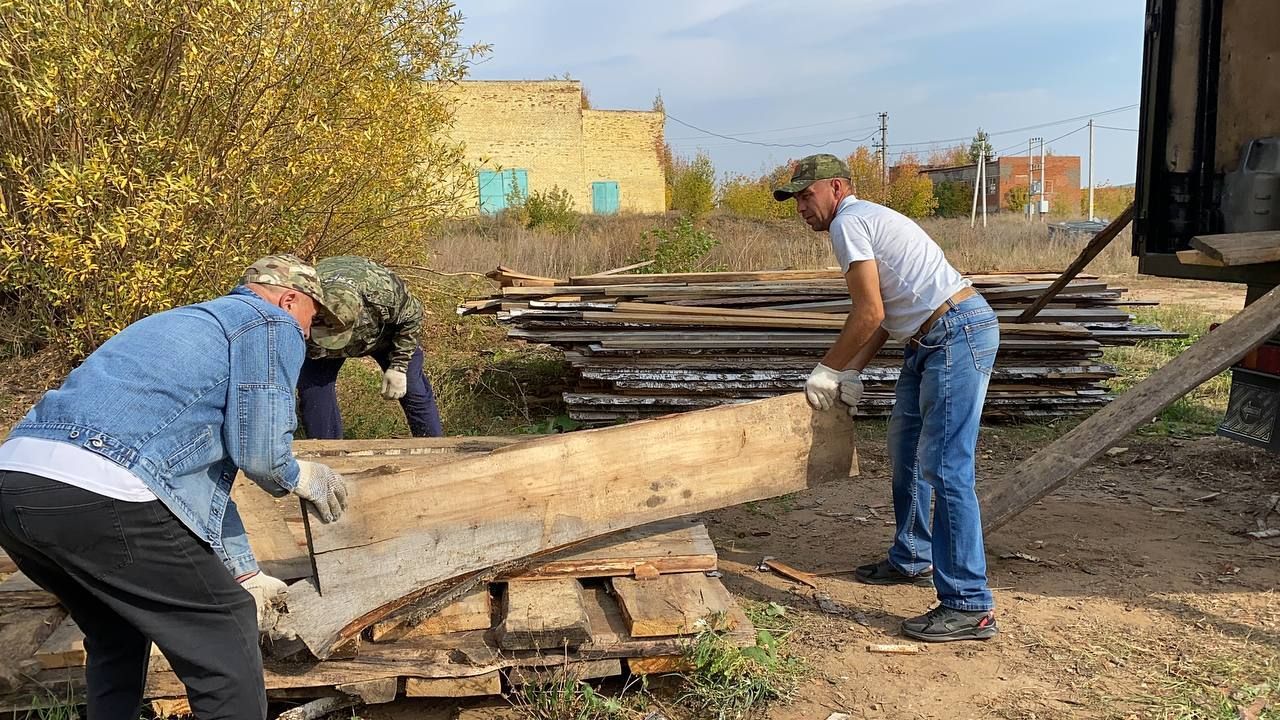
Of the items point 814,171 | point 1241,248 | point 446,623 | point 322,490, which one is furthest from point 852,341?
point 322,490

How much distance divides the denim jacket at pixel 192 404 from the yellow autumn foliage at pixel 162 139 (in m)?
2.66

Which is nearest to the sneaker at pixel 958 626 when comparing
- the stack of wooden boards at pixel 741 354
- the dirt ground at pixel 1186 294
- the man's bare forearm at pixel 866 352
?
the man's bare forearm at pixel 866 352

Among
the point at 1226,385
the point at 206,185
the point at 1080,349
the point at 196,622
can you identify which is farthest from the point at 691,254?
the point at 196,622

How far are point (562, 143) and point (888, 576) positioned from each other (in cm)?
3020

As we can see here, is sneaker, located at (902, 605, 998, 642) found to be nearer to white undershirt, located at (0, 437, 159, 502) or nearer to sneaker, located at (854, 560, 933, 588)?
sneaker, located at (854, 560, 933, 588)

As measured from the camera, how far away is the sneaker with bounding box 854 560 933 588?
12.3 ft

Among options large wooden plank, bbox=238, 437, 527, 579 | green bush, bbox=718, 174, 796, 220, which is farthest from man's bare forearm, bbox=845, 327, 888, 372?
green bush, bbox=718, 174, 796, 220

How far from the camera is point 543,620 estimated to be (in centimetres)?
272

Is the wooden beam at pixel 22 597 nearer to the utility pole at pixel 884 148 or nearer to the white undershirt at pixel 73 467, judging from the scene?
the white undershirt at pixel 73 467

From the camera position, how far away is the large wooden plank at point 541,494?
262 centimetres

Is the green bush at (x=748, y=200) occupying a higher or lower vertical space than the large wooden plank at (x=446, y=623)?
higher

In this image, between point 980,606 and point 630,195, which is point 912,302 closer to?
point 980,606

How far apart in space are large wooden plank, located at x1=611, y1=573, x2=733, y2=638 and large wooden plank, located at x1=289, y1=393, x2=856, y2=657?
0.24m

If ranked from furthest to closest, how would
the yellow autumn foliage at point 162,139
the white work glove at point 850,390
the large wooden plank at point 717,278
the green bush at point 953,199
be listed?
the green bush at point 953,199 → the large wooden plank at point 717,278 → the yellow autumn foliage at point 162,139 → the white work glove at point 850,390
